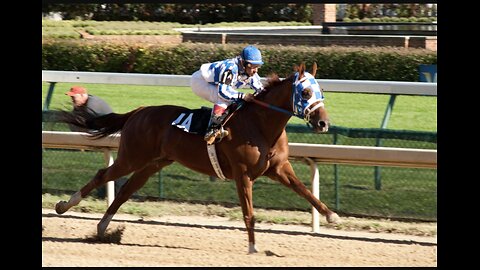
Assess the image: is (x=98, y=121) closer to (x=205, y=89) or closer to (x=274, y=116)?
(x=205, y=89)

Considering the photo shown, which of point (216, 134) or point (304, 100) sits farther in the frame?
point (216, 134)

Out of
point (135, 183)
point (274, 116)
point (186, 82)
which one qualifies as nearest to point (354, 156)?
point (274, 116)

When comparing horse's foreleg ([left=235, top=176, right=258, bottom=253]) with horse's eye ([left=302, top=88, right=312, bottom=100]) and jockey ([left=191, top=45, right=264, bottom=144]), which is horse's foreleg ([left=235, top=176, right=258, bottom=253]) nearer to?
jockey ([left=191, top=45, right=264, bottom=144])

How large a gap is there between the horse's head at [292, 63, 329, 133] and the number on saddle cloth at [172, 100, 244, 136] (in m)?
0.62

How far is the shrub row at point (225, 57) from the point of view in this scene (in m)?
15.5

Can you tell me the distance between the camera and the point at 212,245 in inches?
313

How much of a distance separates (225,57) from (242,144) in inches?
335

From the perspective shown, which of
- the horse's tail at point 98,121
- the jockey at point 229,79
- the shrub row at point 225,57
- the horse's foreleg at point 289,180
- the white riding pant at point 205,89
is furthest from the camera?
the shrub row at point 225,57

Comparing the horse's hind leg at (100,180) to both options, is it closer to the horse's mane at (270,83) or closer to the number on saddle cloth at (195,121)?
the number on saddle cloth at (195,121)

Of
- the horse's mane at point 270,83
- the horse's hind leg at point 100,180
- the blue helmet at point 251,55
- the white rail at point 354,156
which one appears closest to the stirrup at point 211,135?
the horse's mane at point 270,83

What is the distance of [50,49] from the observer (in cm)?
1686

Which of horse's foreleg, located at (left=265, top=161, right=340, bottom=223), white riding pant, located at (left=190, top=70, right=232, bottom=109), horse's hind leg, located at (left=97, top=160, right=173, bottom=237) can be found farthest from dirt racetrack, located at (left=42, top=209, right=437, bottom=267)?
white riding pant, located at (left=190, top=70, right=232, bottom=109)

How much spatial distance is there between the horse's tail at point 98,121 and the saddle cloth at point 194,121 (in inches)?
24.2
